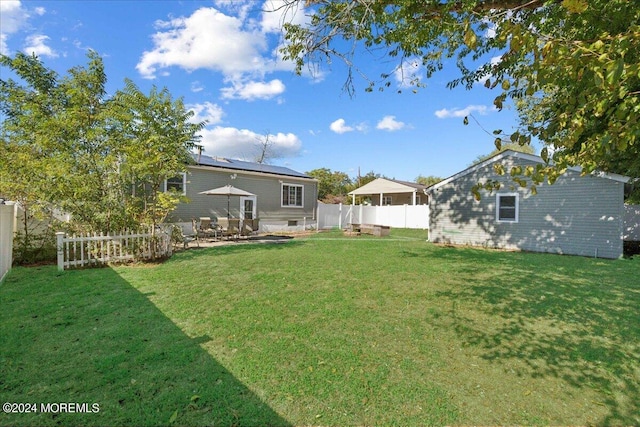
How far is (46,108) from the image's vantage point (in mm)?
8828

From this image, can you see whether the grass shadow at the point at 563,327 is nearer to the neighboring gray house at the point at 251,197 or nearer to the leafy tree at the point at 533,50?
the leafy tree at the point at 533,50

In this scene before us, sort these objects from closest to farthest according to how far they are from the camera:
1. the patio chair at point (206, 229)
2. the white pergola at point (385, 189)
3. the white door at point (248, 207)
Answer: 1. the patio chair at point (206, 229)
2. the white door at point (248, 207)
3. the white pergola at point (385, 189)

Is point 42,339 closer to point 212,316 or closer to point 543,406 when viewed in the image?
point 212,316

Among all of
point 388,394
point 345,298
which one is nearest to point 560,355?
point 388,394

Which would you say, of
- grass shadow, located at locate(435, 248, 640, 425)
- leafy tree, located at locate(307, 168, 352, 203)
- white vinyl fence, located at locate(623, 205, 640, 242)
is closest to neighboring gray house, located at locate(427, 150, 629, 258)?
grass shadow, located at locate(435, 248, 640, 425)

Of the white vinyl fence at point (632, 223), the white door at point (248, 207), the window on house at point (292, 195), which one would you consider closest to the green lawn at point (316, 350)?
the white door at point (248, 207)

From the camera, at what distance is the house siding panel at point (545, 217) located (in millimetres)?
10766

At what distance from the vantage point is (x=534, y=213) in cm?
1225

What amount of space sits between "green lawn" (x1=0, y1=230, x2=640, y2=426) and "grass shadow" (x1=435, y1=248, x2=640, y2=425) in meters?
0.02

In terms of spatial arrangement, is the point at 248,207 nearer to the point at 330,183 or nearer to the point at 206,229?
the point at 206,229

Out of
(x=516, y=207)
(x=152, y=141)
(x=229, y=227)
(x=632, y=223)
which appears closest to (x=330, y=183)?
(x=229, y=227)

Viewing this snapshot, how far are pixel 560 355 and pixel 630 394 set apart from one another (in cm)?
69

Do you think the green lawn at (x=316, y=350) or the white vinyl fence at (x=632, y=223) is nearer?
the green lawn at (x=316, y=350)

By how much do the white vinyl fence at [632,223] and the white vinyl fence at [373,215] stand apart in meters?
10.5
